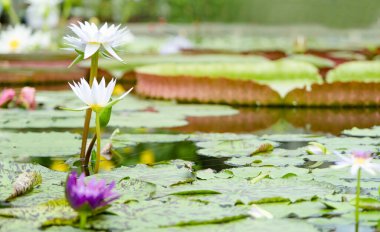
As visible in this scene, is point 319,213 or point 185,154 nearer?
point 319,213

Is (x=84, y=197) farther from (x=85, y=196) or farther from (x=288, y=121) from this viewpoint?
(x=288, y=121)

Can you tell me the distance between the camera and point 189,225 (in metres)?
1.12

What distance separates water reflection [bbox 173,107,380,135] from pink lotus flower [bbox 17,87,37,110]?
63cm

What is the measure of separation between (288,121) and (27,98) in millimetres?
987

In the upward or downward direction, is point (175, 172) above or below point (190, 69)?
below

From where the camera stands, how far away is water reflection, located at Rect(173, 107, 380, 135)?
7.61 ft

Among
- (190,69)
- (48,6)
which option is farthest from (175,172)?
(48,6)

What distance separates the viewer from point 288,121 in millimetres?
2523

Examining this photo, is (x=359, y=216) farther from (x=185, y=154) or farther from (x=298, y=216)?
(x=185, y=154)

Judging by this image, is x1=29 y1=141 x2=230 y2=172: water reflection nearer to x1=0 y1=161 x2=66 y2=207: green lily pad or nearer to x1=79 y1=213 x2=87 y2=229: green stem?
x1=0 y1=161 x2=66 y2=207: green lily pad

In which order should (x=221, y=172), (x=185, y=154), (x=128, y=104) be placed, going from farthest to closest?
1. (x=128, y=104)
2. (x=185, y=154)
3. (x=221, y=172)

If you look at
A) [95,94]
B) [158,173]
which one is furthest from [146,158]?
[95,94]

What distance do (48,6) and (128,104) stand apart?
185 centimetres

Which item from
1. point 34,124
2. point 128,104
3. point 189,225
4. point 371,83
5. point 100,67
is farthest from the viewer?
point 100,67
